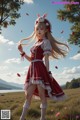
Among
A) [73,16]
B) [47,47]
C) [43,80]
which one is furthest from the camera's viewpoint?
[73,16]

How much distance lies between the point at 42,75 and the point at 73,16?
12921 mm

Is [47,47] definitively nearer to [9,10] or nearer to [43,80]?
[43,80]

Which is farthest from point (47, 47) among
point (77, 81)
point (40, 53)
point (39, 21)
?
point (77, 81)

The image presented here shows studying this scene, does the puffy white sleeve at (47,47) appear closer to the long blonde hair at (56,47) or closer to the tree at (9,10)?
the long blonde hair at (56,47)

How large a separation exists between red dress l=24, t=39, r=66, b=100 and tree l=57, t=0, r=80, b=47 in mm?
11695

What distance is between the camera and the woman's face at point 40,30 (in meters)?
9.32

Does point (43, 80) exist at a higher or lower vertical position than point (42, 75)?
lower

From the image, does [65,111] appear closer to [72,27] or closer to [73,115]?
[73,115]

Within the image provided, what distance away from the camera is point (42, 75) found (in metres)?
8.77

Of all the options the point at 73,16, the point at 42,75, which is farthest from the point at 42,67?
the point at 73,16

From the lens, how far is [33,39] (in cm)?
950

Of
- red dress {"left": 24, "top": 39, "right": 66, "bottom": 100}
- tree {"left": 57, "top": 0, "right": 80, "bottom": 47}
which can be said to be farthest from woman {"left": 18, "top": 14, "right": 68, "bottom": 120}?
tree {"left": 57, "top": 0, "right": 80, "bottom": 47}

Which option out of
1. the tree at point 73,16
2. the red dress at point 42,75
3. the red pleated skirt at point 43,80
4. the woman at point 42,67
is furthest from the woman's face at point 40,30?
the tree at point 73,16

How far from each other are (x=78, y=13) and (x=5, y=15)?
486 cm
